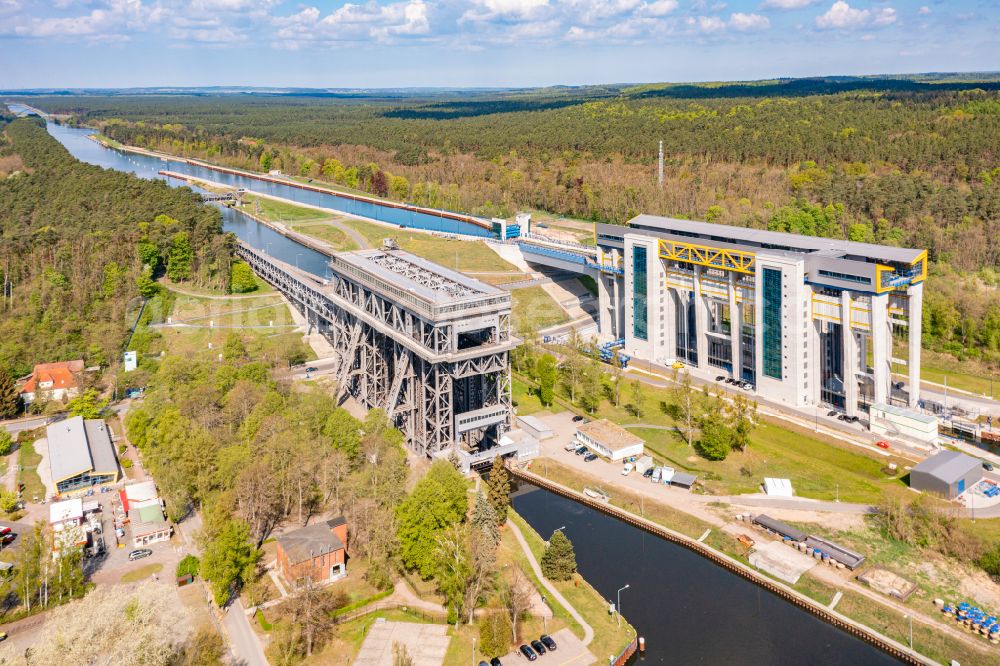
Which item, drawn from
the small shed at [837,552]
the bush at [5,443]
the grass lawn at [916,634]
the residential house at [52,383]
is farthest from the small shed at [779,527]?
the residential house at [52,383]

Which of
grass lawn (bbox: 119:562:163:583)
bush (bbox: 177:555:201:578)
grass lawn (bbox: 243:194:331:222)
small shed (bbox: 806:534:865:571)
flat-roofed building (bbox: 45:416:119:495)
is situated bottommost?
small shed (bbox: 806:534:865:571)

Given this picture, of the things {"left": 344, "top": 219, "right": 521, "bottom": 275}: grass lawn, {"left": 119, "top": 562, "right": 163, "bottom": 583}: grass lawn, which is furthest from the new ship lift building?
{"left": 119, "top": 562, "right": 163, "bottom": 583}: grass lawn

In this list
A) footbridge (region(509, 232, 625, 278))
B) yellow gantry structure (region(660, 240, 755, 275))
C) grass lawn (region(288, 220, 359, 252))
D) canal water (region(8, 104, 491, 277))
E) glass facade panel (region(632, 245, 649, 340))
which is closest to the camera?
yellow gantry structure (region(660, 240, 755, 275))

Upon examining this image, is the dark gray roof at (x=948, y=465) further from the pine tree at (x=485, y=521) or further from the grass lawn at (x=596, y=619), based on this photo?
the pine tree at (x=485, y=521)

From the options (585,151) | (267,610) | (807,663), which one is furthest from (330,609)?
(585,151)

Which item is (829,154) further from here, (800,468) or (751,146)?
(800,468)

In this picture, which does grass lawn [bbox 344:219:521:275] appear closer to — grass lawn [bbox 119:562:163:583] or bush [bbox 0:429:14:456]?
bush [bbox 0:429:14:456]
